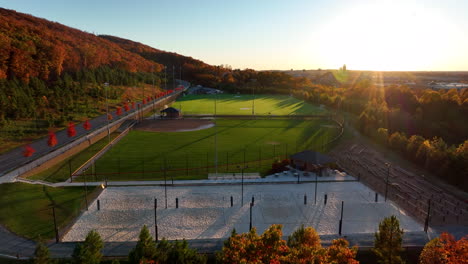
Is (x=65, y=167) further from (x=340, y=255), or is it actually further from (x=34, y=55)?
(x=34, y=55)

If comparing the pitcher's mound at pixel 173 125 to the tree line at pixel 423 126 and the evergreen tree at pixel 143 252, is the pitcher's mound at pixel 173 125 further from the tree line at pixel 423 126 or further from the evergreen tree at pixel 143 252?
the evergreen tree at pixel 143 252

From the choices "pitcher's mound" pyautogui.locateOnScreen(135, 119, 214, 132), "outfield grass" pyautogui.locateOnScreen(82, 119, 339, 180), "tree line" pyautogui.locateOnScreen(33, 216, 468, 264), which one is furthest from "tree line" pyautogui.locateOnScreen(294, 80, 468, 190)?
"pitcher's mound" pyautogui.locateOnScreen(135, 119, 214, 132)

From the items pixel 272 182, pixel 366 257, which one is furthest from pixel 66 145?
pixel 366 257

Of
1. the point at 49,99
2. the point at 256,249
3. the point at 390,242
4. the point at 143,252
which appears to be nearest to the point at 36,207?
the point at 143,252

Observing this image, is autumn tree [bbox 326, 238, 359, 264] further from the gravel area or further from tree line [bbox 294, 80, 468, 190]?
tree line [bbox 294, 80, 468, 190]

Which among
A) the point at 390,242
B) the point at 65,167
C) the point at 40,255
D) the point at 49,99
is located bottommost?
the point at 65,167

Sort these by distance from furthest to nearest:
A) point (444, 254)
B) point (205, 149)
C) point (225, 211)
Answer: point (205, 149) < point (225, 211) < point (444, 254)
